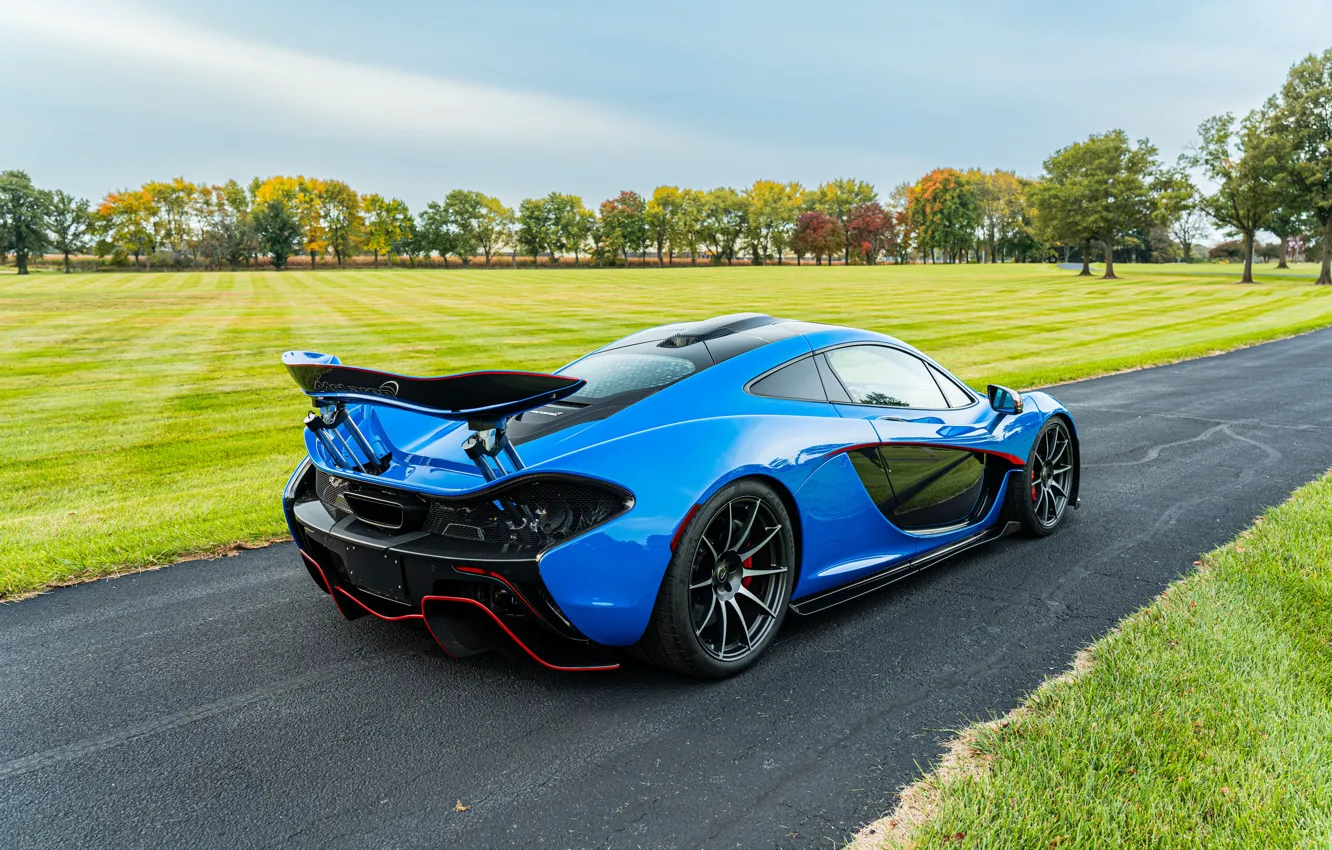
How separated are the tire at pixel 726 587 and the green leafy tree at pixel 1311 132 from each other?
176 feet

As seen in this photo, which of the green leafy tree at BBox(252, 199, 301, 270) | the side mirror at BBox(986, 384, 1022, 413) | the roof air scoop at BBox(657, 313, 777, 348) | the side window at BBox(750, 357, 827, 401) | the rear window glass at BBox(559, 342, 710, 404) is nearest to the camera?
the rear window glass at BBox(559, 342, 710, 404)

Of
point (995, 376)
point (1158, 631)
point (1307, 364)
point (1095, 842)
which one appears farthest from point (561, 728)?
point (1307, 364)

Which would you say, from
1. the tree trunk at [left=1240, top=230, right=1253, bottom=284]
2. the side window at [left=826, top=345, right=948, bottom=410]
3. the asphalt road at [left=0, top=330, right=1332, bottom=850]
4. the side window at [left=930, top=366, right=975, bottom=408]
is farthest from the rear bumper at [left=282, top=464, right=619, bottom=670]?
the tree trunk at [left=1240, top=230, right=1253, bottom=284]

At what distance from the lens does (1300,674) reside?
3311 millimetres

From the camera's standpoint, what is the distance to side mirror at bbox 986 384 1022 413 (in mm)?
5023

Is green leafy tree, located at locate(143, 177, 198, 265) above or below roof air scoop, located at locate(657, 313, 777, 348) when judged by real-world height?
above

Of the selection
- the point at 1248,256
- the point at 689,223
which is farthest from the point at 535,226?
the point at 1248,256

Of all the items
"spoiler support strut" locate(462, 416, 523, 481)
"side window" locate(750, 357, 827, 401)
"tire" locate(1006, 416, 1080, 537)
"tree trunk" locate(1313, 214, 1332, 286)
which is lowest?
"tire" locate(1006, 416, 1080, 537)

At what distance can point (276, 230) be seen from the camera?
9500cm

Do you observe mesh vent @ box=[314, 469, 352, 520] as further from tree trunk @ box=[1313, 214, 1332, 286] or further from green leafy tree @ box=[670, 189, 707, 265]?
green leafy tree @ box=[670, 189, 707, 265]

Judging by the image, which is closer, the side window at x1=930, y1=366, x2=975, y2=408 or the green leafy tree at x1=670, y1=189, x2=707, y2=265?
the side window at x1=930, y1=366, x2=975, y2=408

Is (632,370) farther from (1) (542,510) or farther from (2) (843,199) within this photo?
(2) (843,199)

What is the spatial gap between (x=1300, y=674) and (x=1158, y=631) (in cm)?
53

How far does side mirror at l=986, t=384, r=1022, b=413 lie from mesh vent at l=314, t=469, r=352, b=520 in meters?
3.59
